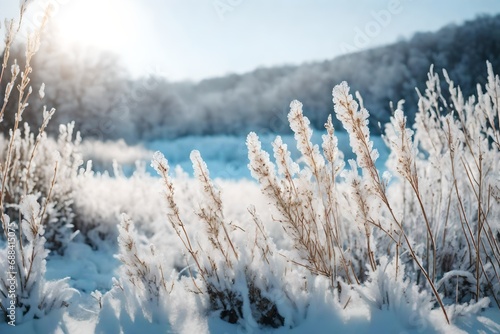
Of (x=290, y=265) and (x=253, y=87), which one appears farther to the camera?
(x=253, y=87)

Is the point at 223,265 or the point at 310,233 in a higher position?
the point at 310,233

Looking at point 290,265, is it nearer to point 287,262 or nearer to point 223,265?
point 287,262

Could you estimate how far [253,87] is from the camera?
83.9 feet

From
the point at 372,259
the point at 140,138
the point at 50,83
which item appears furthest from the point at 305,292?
the point at 140,138

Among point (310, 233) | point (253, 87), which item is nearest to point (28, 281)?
point (310, 233)

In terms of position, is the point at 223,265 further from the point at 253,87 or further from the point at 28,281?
the point at 253,87

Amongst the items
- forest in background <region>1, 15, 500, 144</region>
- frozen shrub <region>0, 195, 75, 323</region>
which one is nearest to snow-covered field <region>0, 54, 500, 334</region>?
frozen shrub <region>0, 195, 75, 323</region>

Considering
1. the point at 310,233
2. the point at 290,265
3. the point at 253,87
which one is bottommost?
the point at 290,265

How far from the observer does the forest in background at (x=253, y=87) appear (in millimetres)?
14578

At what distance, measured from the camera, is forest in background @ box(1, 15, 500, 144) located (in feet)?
47.8

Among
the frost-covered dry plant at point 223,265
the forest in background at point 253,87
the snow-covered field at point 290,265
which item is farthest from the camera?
the forest in background at point 253,87

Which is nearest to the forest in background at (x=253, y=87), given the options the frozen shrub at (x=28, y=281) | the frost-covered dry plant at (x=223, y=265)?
the frozen shrub at (x=28, y=281)

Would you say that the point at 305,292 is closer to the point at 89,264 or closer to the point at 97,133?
the point at 89,264

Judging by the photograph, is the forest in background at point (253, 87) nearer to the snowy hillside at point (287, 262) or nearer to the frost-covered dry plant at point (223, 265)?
the snowy hillside at point (287, 262)
